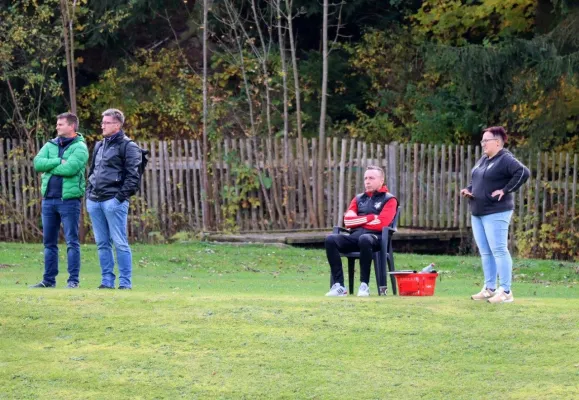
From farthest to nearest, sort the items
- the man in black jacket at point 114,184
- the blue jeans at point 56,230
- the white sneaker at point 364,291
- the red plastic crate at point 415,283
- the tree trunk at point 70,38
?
the tree trunk at point 70,38
the blue jeans at point 56,230
the man in black jacket at point 114,184
the white sneaker at point 364,291
the red plastic crate at point 415,283

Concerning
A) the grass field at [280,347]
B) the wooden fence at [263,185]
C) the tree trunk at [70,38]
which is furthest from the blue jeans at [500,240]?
the tree trunk at [70,38]

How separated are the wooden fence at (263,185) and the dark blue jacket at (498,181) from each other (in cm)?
1166

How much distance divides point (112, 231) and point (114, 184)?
51 cm

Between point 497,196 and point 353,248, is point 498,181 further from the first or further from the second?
point 353,248

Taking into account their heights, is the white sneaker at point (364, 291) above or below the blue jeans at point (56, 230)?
below

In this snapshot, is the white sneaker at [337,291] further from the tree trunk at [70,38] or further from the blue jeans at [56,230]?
the tree trunk at [70,38]

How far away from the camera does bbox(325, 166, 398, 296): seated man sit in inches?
454

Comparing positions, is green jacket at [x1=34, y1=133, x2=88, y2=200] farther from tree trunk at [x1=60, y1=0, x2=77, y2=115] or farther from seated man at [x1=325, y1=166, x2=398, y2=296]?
tree trunk at [x1=60, y1=0, x2=77, y2=115]

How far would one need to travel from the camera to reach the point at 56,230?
1255 cm

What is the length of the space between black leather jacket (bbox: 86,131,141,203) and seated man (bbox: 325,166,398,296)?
219cm

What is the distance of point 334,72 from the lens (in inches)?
1064

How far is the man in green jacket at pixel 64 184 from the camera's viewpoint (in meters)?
12.2

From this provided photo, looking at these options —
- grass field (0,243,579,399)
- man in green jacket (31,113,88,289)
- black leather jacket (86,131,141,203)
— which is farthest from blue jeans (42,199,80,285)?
grass field (0,243,579,399)

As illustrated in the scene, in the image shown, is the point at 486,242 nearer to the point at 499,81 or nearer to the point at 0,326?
the point at 0,326
